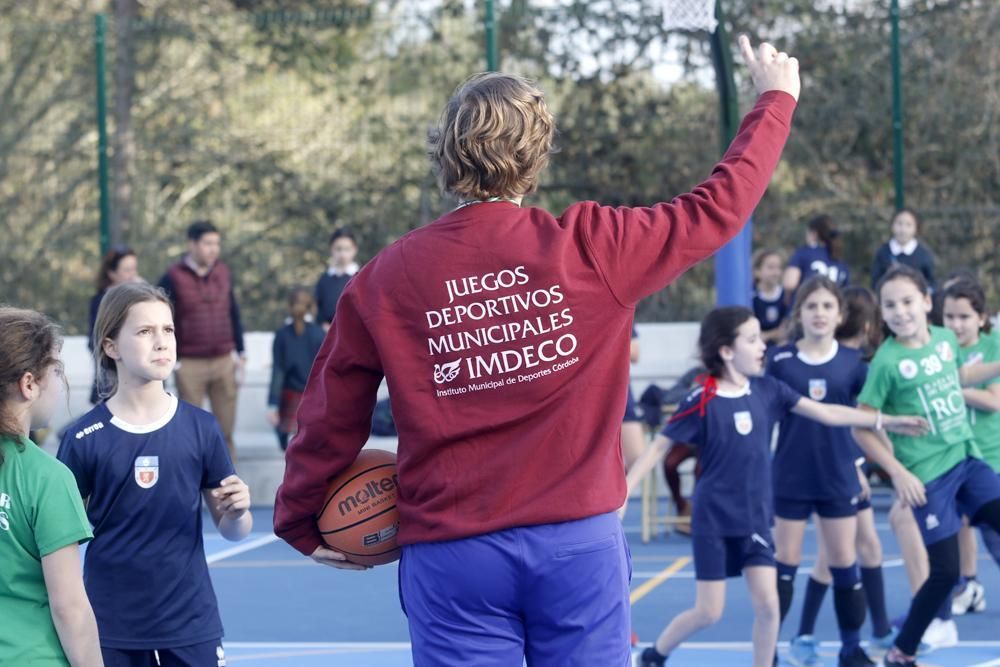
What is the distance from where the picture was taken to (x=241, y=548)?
1017cm

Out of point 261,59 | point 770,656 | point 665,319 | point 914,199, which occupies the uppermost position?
point 261,59

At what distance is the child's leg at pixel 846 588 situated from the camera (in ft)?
20.6

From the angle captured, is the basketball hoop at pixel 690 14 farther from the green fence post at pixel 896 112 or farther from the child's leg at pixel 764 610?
the child's leg at pixel 764 610

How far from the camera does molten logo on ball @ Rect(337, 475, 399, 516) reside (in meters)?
3.15

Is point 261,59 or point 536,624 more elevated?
point 261,59

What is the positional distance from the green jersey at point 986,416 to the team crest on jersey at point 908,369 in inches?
27.6

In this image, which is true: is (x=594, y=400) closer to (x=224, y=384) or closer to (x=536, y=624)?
(x=536, y=624)

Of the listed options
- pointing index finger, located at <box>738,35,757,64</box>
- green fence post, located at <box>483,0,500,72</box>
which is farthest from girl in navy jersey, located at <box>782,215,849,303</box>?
pointing index finger, located at <box>738,35,757,64</box>

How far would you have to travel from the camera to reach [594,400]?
298cm

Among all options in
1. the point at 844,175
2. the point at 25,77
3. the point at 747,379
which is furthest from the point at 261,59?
the point at 747,379

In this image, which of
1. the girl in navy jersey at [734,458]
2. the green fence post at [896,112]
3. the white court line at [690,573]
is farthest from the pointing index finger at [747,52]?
the green fence post at [896,112]

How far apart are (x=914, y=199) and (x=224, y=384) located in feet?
18.8

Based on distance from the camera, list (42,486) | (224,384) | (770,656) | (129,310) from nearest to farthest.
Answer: (42,486), (129,310), (770,656), (224,384)

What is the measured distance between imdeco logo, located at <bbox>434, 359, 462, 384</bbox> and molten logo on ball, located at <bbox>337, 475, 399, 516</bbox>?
0.30 metres
